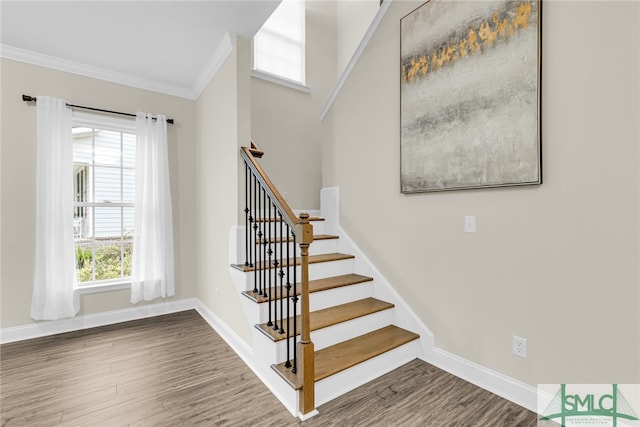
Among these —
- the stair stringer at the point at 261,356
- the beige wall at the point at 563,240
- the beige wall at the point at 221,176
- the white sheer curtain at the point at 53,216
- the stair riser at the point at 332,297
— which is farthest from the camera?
the white sheer curtain at the point at 53,216

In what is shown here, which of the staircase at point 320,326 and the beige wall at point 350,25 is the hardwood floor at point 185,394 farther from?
the beige wall at point 350,25

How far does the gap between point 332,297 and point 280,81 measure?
9.54 ft

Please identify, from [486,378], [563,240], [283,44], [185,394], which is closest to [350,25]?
[283,44]

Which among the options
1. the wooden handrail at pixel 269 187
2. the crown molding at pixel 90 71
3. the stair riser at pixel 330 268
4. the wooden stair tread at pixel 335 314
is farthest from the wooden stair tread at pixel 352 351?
the crown molding at pixel 90 71

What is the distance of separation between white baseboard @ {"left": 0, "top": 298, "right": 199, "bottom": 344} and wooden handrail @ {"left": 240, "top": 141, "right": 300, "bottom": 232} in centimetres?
227

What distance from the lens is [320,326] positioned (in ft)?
7.12

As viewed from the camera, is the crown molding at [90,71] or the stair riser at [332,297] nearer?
the stair riser at [332,297]

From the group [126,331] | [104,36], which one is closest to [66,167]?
[104,36]

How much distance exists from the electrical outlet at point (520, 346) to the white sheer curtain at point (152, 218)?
11.3 ft

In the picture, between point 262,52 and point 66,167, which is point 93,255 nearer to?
point 66,167

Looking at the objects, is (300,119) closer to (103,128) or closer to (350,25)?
(350,25)

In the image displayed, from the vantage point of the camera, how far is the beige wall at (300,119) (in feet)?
12.6

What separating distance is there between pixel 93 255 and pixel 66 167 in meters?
0.99

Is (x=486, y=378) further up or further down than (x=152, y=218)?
further down
